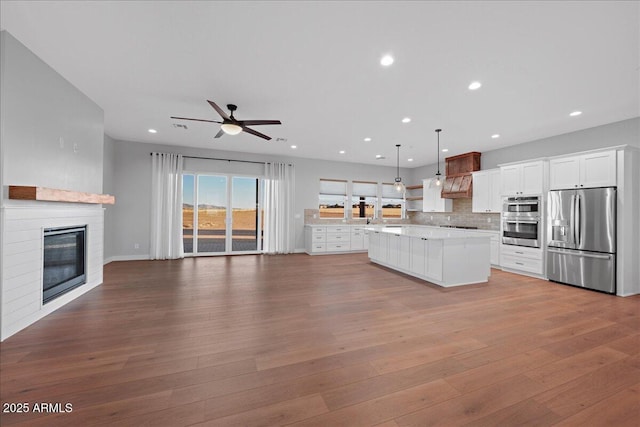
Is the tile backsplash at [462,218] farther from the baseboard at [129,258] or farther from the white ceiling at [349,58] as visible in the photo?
the baseboard at [129,258]

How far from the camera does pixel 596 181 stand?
13.5 ft

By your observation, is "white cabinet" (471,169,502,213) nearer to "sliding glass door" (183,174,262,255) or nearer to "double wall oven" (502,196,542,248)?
"double wall oven" (502,196,542,248)

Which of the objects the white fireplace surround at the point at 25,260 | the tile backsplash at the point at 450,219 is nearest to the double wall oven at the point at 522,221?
the tile backsplash at the point at 450,219

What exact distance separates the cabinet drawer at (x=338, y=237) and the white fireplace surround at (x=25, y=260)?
553cm

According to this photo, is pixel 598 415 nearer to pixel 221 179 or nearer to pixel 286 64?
pixel 286 64

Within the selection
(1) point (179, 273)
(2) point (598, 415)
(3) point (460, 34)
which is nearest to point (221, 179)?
(1) point (179, 273)

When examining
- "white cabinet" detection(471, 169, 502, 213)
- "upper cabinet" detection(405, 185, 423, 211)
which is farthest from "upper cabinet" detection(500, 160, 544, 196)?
"upper cabinet" detection(405, 185, 423, 211)

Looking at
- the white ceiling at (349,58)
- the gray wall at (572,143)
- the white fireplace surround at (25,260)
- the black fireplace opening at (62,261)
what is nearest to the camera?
the white ceiling at (349,58)

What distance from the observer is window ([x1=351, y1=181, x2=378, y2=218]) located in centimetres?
854

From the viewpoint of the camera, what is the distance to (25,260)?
2590 millimetres

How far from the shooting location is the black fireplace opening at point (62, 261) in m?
2.96

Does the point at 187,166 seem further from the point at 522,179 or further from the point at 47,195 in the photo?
the point at 522,179

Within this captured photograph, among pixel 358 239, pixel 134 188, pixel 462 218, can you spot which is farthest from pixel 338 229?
pixel 134 188

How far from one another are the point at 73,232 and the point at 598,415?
18.3ft
